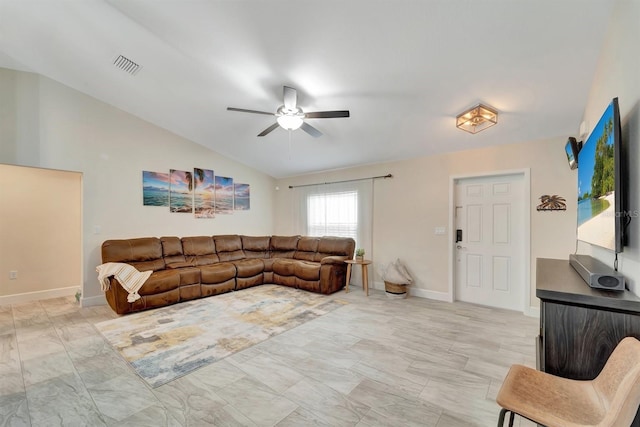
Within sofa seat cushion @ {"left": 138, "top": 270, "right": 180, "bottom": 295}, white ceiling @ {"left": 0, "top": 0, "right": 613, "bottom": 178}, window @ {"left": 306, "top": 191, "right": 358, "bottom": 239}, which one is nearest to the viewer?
white ceiling @ {"left": 0, "top": 0, "right": 613, "bottom": 178}

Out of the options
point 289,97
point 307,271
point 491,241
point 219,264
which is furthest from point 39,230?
point 491,241

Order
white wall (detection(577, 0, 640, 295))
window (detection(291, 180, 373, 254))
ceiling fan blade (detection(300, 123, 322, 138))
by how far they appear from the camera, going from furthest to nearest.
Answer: window (detection(291, 180, 373, 254)) → ceiling fan blade (detection(300, 123, 322, 138)) → white wall (detection(577, 0, 640, 295))

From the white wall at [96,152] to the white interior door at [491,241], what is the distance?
480 centimetres

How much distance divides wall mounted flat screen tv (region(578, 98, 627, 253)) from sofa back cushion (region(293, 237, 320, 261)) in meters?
4.12

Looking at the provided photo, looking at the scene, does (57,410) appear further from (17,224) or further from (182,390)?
(17,224)

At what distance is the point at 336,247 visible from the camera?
5160 mm

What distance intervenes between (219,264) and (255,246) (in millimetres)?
1119

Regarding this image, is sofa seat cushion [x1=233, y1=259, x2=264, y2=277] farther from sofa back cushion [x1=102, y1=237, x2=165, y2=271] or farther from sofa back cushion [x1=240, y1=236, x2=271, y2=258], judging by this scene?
sofa back cushion [x1=102, y1=237, x2=165, y2=271]

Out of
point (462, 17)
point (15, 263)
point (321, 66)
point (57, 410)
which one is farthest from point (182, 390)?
point (15, 263)

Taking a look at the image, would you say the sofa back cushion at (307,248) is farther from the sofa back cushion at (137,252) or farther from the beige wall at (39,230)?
the beige wall at (39,230)

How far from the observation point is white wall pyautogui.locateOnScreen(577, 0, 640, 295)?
3.97ft

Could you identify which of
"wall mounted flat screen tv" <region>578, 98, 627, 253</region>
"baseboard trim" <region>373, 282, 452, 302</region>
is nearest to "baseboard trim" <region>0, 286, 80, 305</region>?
"baseboard trim" <region>373, 282, 452, 302</region>

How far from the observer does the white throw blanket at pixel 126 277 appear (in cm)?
347

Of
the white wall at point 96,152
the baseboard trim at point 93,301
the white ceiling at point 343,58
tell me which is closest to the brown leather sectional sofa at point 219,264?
the white wall at point 96,152
